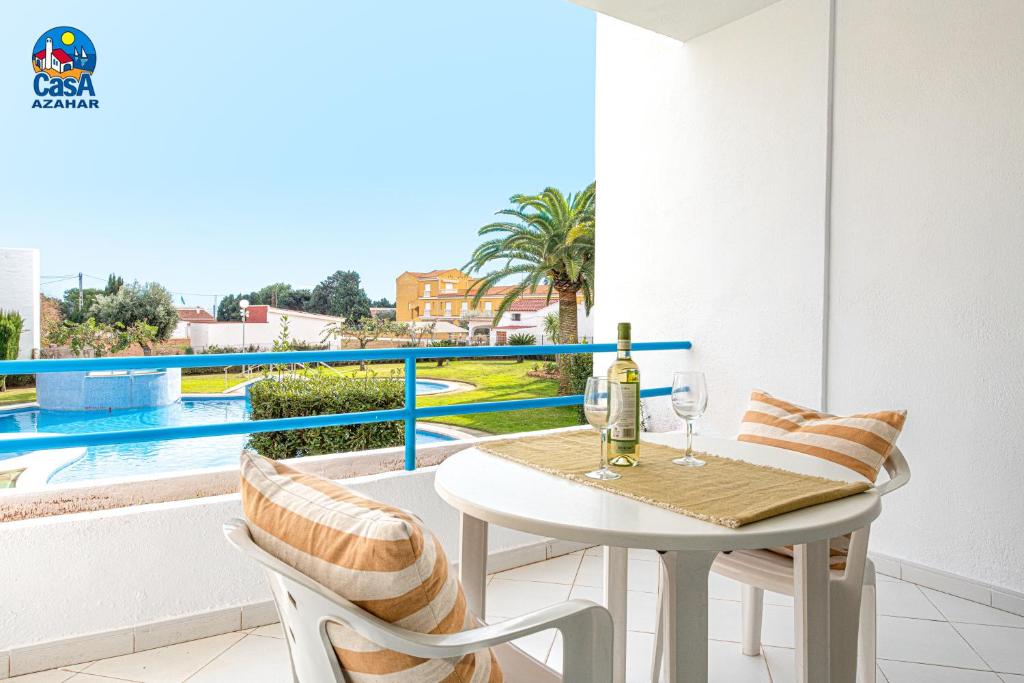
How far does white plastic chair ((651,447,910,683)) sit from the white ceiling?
2.31 m

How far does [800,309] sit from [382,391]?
4672mm

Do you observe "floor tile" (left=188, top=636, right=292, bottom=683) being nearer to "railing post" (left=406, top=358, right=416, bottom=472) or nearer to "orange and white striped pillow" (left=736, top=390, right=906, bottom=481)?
"railing post" (left=406, top=358, right=416, bottom=472)

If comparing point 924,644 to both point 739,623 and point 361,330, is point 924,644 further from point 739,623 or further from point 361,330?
point 361,330

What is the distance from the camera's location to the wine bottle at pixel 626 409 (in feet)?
4.22

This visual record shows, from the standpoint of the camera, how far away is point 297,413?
6289mm

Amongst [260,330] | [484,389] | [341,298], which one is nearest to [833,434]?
[484,389]

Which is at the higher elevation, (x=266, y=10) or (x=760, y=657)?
(x=266, y=10)

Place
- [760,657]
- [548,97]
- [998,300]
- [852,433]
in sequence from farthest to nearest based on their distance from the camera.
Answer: [548,97] < [998,300] < [760,657] < [852,433]

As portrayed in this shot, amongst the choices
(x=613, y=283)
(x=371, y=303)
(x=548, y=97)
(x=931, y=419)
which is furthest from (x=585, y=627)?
(x=548, y=97)

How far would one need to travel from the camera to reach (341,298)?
2097 cm

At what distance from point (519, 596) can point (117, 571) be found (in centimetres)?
130

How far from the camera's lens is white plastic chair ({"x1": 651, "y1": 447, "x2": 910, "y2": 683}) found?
1.36 meters

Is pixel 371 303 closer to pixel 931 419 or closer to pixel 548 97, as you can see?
pixel 548 97

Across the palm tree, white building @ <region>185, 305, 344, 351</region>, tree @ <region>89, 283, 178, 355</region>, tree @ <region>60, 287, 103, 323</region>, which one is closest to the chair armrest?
the palm tree
